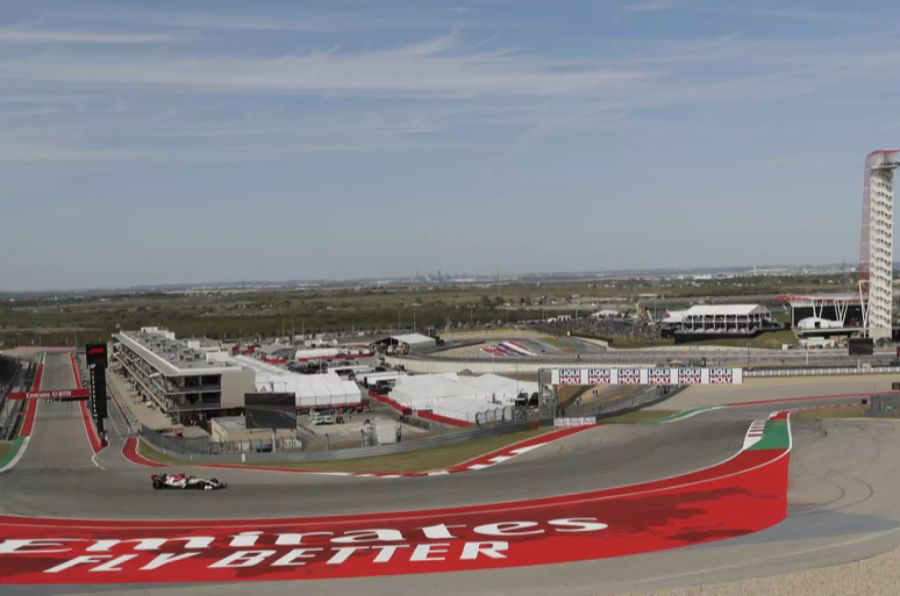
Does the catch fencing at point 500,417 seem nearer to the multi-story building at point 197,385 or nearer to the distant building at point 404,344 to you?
the multi-story building at point 197,385

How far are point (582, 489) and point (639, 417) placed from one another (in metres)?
23.5

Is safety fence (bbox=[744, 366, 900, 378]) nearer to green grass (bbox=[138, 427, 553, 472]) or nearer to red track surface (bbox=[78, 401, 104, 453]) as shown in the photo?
green grass (bbox=[138, 427, 553, 472])

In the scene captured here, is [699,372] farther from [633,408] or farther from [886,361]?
[886,361]

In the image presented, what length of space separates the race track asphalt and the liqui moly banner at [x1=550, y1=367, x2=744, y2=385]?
2.18 meters

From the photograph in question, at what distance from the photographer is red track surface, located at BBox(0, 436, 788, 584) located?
2272cm

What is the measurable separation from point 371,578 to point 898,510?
16.0 meters

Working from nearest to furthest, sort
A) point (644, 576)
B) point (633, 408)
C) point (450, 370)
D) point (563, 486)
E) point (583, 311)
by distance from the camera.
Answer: point (644, 576) < point (563, 486) < point (633, 408) < point (450, 370) < point (583, 311)

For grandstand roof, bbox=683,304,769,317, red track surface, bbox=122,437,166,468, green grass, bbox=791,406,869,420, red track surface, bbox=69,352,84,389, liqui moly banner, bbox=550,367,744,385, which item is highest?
grandstand roof, bbox=683,304,769,317

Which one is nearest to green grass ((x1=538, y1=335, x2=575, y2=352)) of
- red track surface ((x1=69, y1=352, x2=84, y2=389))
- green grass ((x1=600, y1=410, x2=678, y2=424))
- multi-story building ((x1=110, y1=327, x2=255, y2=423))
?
multi-story building ((x1=110, y1=327, x2=255, y2=423))

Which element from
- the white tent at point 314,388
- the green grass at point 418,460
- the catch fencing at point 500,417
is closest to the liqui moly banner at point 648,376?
the catch fencing at point 500,417

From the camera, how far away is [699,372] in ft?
176

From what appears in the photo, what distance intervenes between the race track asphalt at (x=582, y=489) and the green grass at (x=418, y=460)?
2681 millimetres

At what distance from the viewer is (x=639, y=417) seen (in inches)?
2156

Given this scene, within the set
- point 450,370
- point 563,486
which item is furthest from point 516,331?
point 563,486
